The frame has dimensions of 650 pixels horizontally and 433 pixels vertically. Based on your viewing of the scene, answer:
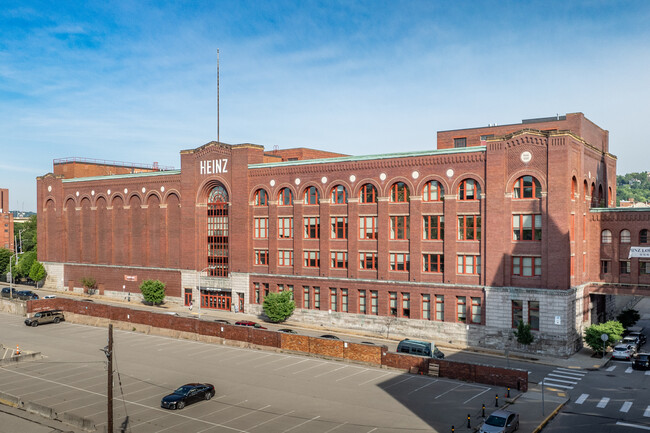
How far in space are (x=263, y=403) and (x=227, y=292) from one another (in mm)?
40570

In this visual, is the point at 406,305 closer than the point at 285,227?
Yes

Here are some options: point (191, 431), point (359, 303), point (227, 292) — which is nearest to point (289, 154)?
point (227, 292)

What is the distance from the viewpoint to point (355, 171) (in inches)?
2662

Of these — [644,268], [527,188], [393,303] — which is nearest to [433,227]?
[393,303]

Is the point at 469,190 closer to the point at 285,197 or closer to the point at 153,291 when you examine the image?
the point at 285,197

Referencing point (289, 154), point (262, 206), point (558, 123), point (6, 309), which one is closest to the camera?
point (558, 123)

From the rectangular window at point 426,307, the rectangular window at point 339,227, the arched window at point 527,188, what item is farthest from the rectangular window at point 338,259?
the arched window at point 527,188

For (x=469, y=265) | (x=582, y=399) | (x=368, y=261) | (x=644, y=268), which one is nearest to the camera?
(x=582, y=399)

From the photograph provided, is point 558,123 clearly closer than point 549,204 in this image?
No

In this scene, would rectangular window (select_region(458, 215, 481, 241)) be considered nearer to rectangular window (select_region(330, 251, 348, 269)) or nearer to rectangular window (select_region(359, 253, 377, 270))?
rectangular window (select_region(359, 253, 377, 270))

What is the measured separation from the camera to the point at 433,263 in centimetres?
6269

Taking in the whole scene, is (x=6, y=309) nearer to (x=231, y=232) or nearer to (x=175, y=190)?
→ (x=175, y=190)

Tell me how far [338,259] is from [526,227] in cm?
2230

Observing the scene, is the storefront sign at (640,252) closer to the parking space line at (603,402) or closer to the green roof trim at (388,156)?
the green roof trim at (388,156)
